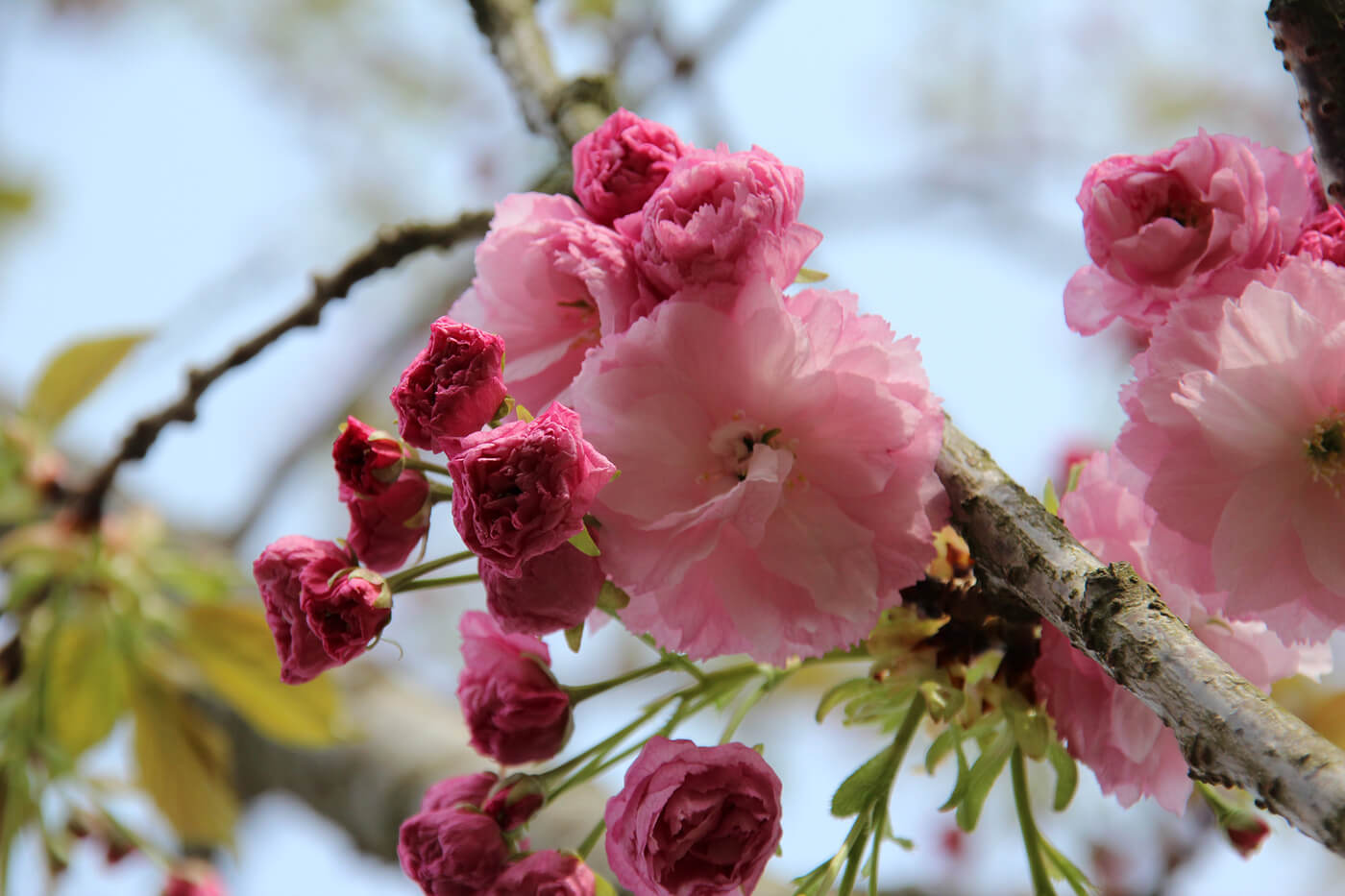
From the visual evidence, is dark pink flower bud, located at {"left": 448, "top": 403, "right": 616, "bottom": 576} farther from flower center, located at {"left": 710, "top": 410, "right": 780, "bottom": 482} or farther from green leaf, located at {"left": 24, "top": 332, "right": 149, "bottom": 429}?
green leaf, located at {"left": 24, "top": 332, "right": 149, "bottom": 429}

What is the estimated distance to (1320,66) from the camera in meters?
0.57

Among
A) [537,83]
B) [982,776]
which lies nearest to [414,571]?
[982,776]

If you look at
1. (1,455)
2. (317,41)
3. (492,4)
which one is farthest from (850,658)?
(317,41)

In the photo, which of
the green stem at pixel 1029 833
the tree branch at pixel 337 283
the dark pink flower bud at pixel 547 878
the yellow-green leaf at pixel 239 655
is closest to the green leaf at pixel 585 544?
the dark pink flower bud at pixel 547 878

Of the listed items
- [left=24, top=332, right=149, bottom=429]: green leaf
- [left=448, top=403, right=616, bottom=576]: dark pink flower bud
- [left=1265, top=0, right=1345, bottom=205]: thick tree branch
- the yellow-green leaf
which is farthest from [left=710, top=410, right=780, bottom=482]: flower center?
[left=24, top=332, right=149, bottom=429]: green leaf

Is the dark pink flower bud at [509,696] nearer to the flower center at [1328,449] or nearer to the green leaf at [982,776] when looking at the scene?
the green leaf at [982,776]

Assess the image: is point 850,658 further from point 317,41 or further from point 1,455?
Answer: point 317,41

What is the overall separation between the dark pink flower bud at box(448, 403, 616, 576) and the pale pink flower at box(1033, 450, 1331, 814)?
1.08 feet

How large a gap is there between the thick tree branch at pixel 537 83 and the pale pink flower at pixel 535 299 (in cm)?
31

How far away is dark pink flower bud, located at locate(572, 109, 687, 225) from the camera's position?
0.62 m

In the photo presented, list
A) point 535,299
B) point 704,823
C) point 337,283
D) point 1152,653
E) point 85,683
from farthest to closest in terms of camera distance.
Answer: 1. point 85,683
2. point 337,283
3. point 535,299
4. point 704,823
5. point 1152,653

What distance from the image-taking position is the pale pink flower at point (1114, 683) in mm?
602

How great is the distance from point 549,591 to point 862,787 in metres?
0.25

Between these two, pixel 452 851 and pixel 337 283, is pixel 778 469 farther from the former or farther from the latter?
pixel 337 283
